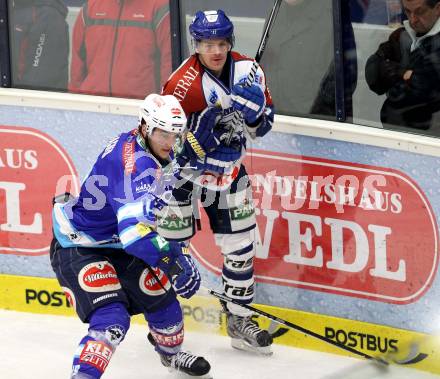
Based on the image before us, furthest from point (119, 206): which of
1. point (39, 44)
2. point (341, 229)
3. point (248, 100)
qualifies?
point (39, 44)

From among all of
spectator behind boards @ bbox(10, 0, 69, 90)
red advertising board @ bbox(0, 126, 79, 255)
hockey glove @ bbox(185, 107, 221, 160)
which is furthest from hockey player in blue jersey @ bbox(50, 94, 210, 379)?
spectator behind boards @ bbox(10, 0, 69, 90)

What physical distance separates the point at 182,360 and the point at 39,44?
1894mm

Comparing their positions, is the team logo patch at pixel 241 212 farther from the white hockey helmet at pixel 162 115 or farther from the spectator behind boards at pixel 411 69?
the white hockey helmet at pixel 162 115

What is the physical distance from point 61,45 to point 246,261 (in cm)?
152

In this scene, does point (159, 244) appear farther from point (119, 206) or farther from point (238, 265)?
point (238, 265)

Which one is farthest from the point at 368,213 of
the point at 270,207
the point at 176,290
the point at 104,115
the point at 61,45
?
the point at 61,45

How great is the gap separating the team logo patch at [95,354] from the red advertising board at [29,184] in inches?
60.3

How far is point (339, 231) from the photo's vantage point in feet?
18.2

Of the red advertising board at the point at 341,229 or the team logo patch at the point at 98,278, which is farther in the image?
the red advertising board at the point at 341,229

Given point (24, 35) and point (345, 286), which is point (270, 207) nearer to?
point (345, 286)

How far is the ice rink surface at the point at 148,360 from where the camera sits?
5402 millimetres

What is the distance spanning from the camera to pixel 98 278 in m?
4.95

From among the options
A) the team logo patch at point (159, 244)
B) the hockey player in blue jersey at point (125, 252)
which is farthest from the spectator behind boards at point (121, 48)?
the team logo patch at point (159, 244)

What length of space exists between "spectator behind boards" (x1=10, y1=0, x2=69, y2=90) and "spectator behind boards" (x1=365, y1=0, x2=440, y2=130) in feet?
5.46
